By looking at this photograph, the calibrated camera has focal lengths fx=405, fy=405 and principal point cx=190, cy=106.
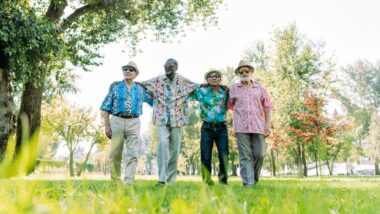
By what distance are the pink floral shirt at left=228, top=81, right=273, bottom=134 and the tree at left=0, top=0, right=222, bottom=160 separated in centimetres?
453

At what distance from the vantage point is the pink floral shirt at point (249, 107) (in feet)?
24.4

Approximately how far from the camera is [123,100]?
23.5 feet

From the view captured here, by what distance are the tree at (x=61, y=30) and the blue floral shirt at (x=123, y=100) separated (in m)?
2.52

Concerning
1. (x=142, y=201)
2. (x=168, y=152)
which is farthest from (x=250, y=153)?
(x=142, y=201)

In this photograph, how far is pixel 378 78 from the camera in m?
71.6

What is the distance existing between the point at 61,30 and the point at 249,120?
8.90m

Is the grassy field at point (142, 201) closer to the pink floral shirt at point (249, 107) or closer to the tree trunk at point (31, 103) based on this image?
the pink floral shirt at point (249, 107)

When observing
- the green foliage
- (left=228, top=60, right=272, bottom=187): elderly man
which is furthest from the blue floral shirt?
the green foliage

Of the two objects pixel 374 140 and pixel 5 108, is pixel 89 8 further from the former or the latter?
pixel 374 140

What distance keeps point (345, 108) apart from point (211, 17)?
53912mm

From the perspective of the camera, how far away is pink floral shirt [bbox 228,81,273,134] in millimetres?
7430

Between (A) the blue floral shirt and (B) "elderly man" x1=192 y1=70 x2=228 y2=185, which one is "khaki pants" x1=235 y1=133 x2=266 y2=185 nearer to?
(B) "elderly man" x1=192 y1=70 x2=228 y2=185

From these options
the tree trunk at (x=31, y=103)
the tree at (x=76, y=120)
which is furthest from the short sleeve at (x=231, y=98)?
the tree at (x=76, y=120)

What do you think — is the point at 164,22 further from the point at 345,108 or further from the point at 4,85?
the point at 345,108
